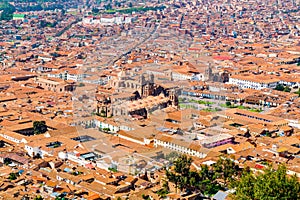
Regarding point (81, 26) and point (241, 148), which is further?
point (81, 26)

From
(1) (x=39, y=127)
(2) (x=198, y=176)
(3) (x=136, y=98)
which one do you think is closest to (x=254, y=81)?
(1) (x=39, y=127)

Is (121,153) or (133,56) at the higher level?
(133,56)

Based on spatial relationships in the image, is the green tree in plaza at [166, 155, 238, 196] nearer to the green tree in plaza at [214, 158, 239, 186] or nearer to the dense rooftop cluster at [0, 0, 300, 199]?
the green tree in plaza at [214, 158, 239, 186]

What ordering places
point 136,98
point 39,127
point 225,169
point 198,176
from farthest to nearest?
point 39,127 → point 225,169 → point 198,176 → point 136,98

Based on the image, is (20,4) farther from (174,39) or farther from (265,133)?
(174,39)

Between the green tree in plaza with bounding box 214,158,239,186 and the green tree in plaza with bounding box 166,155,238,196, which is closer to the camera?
the green tree in plaza with bounding box 166,155,238,196

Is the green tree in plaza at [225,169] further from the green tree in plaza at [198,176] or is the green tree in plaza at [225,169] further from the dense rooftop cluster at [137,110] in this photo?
the dense rooftop cluster at [137,110]

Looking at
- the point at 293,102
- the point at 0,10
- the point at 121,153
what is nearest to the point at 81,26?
the point at 0,10

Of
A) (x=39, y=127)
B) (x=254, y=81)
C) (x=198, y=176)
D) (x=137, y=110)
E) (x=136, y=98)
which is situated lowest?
(x=254, y=81)

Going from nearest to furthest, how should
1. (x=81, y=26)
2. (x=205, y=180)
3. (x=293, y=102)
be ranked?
1. (x=205, y=180)
2. (x=293, y=102)
3. (x=81, y=26)

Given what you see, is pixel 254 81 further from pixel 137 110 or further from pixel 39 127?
pixel 137 110

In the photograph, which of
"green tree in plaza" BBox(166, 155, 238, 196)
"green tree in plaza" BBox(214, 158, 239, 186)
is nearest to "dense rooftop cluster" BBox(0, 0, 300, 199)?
"green tree in plaza" BBox(166, 155, 238, 196)
